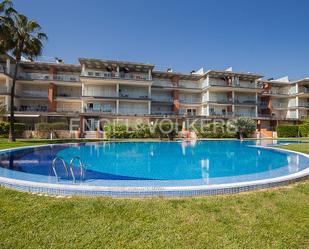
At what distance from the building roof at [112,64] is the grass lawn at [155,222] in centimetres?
3111

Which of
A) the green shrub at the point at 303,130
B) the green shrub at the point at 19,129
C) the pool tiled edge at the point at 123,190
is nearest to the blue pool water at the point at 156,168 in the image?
the pool tiled edge at the point at 123,190

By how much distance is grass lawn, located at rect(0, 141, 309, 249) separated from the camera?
3266 mm

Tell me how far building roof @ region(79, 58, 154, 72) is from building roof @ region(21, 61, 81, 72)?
2280 millimetres

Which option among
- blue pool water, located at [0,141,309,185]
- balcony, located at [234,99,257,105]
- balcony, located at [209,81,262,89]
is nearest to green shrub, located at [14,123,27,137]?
blue pool water, located at [0,141,309,185]

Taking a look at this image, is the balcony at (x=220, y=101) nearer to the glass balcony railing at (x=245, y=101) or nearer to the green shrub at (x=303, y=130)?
the glass balcony railing at (x=245, y=101)

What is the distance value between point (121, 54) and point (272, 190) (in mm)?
34929

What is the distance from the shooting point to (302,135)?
35875 millimetres

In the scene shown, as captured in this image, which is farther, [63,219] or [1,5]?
[1,5]

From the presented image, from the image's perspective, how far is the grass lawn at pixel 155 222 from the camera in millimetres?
3266

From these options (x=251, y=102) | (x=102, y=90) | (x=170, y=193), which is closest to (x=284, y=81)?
(x=251, y=102)

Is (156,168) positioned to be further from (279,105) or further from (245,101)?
(279,105)

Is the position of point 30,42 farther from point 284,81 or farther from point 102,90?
point 284,81

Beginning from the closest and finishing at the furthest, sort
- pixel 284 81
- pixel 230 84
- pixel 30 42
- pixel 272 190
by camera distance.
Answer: pixel 272 190
pixel 30 42
pixel 230 84
pixel 284 81

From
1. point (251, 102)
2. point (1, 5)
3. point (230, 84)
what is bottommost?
point (251, 102)
